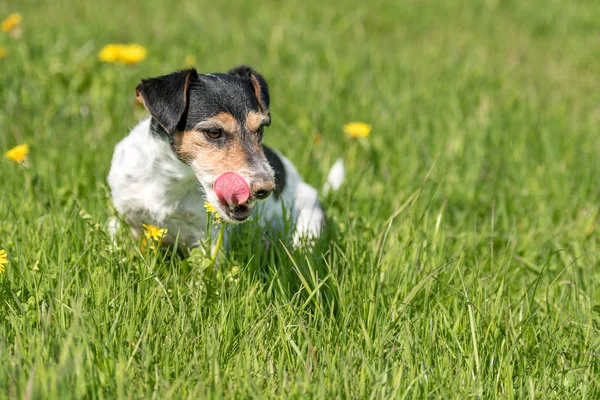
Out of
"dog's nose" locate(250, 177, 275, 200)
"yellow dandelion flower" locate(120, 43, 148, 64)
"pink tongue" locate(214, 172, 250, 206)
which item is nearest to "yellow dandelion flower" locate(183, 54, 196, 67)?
"yellow dandelion flower" locate(120, 43, 148, 64)

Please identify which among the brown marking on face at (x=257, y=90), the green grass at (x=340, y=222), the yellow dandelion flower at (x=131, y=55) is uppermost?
the brown marking on face at (x=257, y=90)

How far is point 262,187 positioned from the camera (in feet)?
9.37

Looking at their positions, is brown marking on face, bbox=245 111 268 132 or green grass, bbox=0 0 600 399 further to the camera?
brown marking on face, bbox=245 111 268 132

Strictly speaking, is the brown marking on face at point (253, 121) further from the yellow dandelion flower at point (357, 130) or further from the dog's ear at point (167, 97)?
the yellow dandelion flower at point (357, 130)

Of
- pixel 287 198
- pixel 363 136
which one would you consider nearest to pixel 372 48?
pixel 363 136

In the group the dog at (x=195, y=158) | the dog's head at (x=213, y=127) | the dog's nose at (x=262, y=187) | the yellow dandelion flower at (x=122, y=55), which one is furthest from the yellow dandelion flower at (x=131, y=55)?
the dog's nose at (x=262, y=187)

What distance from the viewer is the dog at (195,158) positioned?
9.72 ft

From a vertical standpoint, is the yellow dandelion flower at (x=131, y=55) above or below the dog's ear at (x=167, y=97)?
below

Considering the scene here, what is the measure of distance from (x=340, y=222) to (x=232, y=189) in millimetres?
1318

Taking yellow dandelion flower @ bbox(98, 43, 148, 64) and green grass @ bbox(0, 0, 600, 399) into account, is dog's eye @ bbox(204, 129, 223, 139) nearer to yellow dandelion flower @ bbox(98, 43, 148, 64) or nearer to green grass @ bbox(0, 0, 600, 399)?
green grass @ bbox(0, 0, 600, 399)

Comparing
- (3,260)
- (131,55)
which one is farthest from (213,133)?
(131,55)

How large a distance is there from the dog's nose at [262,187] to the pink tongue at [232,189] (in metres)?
0.03

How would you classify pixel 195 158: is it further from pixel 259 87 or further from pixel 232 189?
pixel 259 87

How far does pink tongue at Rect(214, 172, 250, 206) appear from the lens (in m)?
2.87
